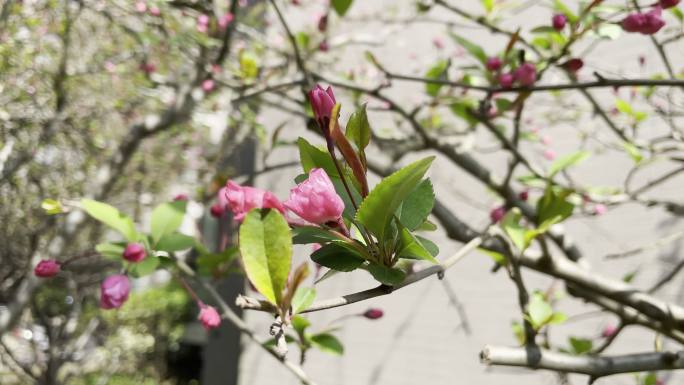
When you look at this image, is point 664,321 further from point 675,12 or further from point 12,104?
point 12,104

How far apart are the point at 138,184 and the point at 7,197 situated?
4.34 ft

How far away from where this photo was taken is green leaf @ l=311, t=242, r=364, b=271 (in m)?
0.47

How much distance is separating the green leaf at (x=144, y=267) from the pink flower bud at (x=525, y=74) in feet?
2.19

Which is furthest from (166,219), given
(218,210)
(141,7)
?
(141,7)

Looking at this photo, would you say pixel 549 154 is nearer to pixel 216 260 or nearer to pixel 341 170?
pixel 216 260

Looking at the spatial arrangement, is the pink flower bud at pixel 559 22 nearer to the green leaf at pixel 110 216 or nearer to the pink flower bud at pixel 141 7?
the green leaf at pixel 110 216

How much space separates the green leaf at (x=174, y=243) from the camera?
0.88m

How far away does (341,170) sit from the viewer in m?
0.45

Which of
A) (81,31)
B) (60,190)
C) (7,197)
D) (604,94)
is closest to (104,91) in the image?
(81,31)

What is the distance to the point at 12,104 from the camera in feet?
6.28

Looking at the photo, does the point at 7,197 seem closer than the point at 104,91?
Yes

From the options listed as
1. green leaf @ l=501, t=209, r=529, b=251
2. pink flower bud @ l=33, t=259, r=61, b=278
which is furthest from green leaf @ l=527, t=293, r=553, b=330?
pink flower bud @ l=33, t=259, r=61, b=278

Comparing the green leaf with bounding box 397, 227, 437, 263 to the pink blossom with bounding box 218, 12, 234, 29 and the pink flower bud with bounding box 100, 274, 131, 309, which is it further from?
the pink blossom with bounding box 218, 12, 234, 29

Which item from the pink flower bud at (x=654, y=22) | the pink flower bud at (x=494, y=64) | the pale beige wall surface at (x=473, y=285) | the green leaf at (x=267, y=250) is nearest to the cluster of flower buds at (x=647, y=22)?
the pink flower bud at (x=654, y=22)
